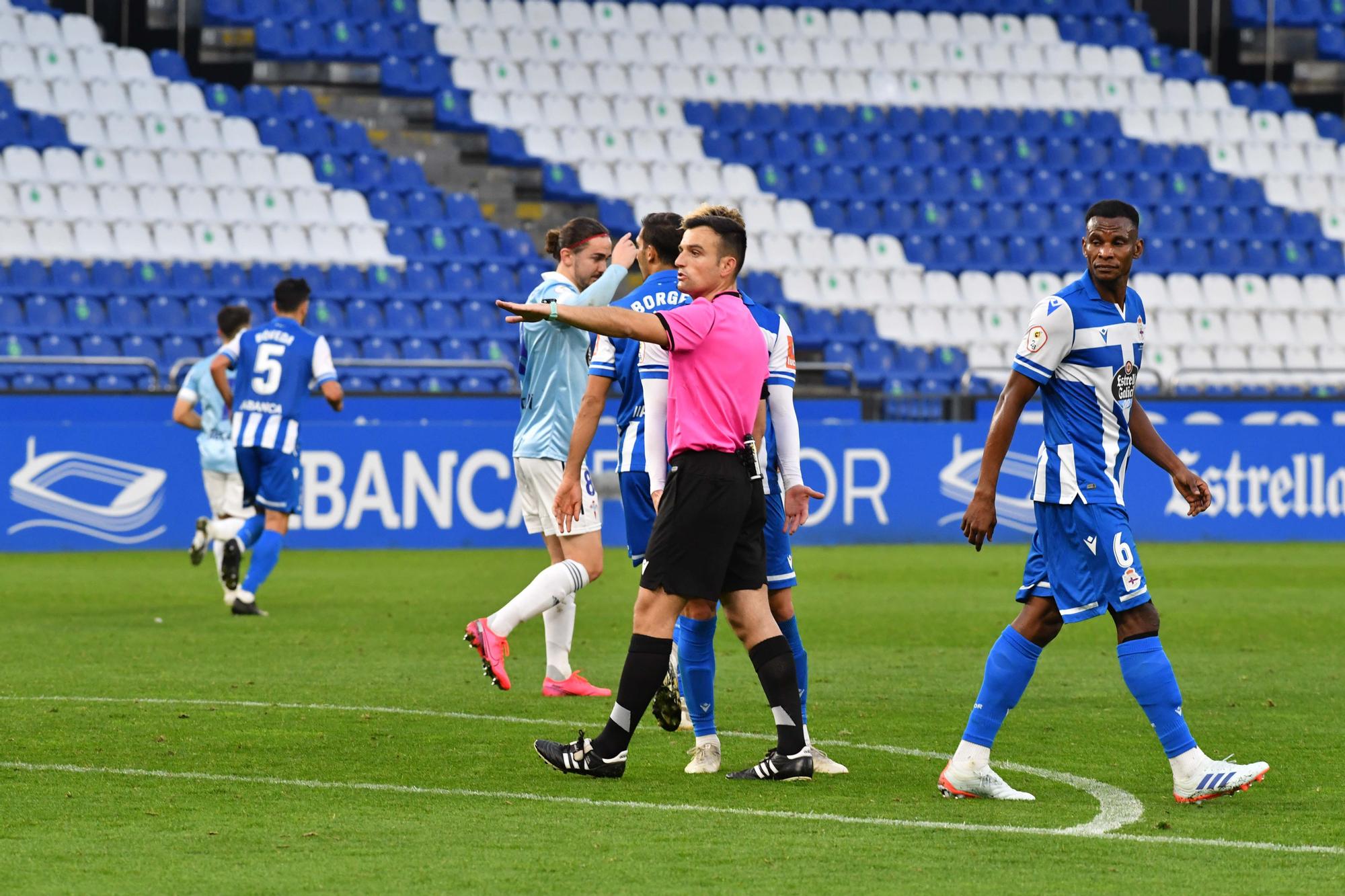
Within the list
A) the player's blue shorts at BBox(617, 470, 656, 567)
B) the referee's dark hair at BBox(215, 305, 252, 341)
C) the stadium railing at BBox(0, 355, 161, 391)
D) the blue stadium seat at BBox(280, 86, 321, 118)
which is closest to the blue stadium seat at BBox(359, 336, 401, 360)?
the stadium railing at BBox(0, 355, 161, 391)

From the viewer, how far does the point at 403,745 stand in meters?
6.84

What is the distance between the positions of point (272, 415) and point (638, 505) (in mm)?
5383

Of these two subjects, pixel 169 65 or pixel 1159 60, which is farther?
pixel 1159 60

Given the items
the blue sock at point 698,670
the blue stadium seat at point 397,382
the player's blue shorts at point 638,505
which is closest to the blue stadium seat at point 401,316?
the blue stadium seat at point 397,382

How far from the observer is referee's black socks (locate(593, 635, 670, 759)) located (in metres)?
6.00

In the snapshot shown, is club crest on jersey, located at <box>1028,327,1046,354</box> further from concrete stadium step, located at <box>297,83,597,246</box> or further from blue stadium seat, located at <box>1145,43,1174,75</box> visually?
blue stadium seat, located at <box>1145,43,1174,75</box>

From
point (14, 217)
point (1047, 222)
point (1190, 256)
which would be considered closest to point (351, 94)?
point (14, 217)

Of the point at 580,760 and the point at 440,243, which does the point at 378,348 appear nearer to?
the point at 440,243

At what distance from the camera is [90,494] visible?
1692 cm

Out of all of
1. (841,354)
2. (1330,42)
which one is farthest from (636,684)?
(1330,42)

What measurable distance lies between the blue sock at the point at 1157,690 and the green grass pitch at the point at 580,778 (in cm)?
23

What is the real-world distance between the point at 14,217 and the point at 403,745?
1643 centimetres

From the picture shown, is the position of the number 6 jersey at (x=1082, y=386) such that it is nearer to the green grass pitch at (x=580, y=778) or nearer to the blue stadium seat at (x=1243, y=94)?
the green grass pitch at (x=580, y=778)

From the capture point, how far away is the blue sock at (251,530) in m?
12.5
